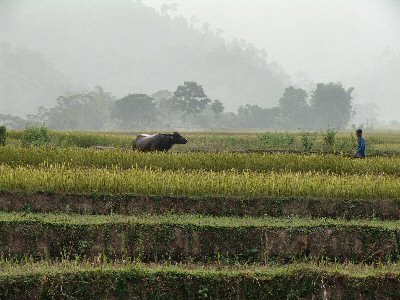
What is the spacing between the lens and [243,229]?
34.5 feet

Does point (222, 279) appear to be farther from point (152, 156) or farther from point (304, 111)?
point (304, 111)

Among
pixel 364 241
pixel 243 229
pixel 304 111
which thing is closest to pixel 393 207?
pixel 364 241

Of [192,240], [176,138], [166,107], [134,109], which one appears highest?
[166,107]

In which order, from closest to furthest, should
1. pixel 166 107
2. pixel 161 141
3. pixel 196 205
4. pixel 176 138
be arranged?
pixel 196 205
pixel 161 141
pixel 176 138
pixel 166 107

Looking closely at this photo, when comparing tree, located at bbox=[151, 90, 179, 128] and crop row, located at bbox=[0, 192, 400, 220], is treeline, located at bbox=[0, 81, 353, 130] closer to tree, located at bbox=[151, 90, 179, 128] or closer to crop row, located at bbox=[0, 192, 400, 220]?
tree, located at bbox=[151, 90, 179, 128]

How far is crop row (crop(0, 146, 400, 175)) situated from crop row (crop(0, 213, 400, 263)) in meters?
5.83

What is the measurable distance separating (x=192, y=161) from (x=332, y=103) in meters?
89.8

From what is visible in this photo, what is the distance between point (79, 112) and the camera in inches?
4001

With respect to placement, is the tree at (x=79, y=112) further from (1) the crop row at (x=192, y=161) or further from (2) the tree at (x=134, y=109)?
(1) the crop row at (x=192, y=161)

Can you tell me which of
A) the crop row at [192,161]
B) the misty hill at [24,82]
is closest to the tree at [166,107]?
the misty hill at [24,82]

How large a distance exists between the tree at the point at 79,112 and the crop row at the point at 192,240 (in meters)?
91.0

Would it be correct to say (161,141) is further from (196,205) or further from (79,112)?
(79,112)

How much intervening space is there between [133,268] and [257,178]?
5.58m

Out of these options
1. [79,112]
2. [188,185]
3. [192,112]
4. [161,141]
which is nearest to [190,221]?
[188,185]
